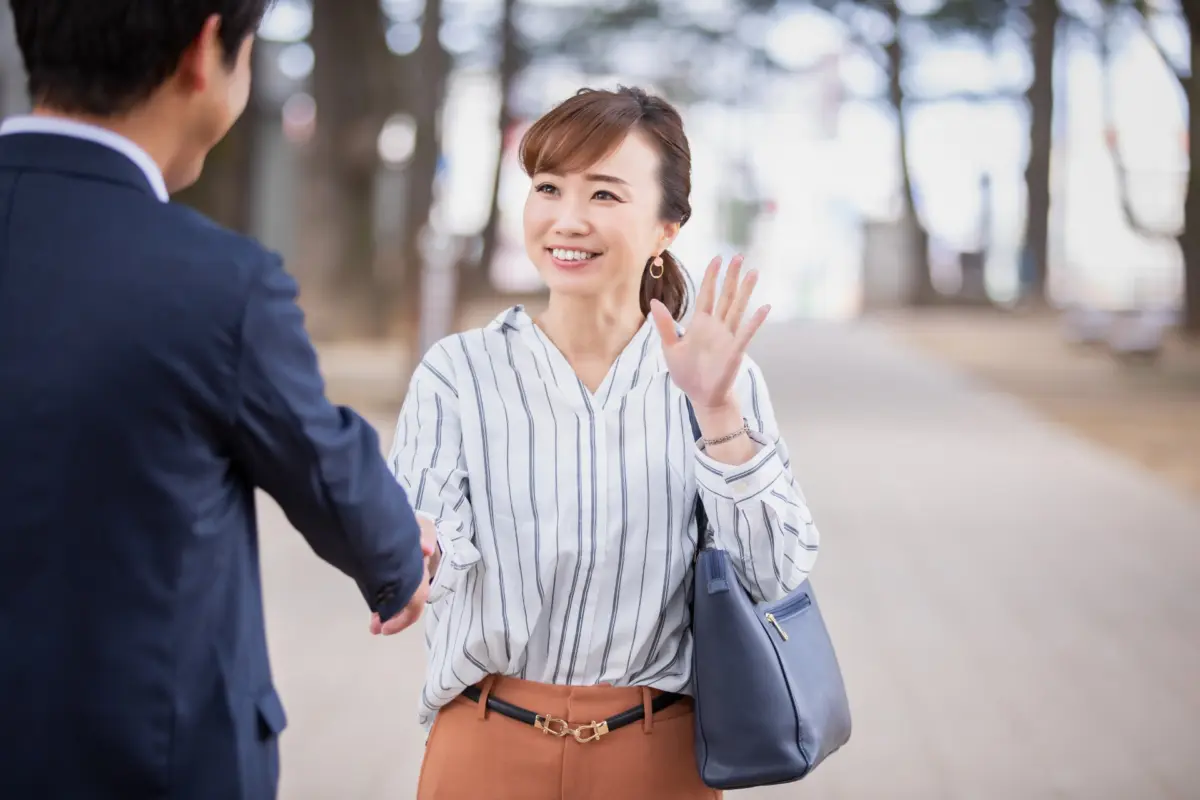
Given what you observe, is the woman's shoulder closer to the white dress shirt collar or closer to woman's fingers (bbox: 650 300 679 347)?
woman's fingers (bbox: 650 300 679 347)

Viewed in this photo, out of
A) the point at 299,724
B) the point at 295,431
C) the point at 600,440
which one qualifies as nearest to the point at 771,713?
the point at 600,440

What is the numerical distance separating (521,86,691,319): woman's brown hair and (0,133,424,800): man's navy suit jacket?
32.5 inches

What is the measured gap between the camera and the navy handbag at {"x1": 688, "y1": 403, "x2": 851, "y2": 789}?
231cm

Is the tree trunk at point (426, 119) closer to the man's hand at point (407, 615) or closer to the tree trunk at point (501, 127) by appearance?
the tree trunk at point (501, 127)

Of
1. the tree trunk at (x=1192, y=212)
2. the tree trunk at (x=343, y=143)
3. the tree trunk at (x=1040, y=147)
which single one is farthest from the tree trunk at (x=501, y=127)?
the tree trunk at (x=1192, y=212)

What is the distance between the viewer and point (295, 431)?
1715 mm

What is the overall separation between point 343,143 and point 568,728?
56.1ft

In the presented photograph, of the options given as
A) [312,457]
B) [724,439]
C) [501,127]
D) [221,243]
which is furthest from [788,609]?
[501,127]

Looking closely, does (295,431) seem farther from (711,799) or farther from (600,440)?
(711,799)

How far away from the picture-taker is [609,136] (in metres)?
2.47

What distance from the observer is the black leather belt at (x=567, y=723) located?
238cm

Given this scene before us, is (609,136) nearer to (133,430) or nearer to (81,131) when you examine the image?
(81,131)

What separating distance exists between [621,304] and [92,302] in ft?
3.58

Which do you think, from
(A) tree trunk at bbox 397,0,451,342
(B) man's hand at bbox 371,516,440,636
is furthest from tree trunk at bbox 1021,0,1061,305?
(B) man's hand at bbox 371,516,440,636
